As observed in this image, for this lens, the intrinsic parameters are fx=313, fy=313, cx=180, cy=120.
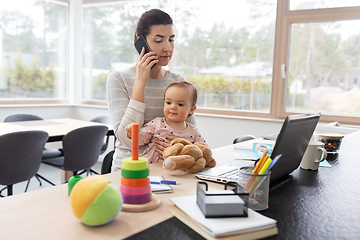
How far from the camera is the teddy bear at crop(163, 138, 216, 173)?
108cm

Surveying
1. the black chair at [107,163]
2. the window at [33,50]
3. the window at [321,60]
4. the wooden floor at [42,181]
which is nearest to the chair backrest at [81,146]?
the wooden floor at [42,181]

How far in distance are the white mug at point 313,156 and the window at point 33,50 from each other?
15.0 ft

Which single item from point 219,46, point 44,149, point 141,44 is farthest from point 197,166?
point 219,46

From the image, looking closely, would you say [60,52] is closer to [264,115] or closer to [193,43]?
[193,43]

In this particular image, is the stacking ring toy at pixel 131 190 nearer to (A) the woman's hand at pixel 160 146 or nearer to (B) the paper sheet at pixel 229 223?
(B) the paper sheet at pixel 229 223

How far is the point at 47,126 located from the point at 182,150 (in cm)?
255

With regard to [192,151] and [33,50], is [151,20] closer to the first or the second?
[192,151]

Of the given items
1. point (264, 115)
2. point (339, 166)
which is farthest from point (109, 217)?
point (264, 115)

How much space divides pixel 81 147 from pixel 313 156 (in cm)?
217

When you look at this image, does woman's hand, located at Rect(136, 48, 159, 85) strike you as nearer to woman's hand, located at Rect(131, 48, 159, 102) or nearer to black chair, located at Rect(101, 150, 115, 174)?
woman's hand, located at Rect(131, 48, 159, 102)

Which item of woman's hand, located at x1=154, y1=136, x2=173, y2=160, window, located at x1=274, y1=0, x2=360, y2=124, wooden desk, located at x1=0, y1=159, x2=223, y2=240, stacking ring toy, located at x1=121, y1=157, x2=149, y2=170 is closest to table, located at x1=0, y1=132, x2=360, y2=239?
wooden desk, located at x1=0, y1=159, x2=223, y2=240

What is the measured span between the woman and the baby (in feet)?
0.14

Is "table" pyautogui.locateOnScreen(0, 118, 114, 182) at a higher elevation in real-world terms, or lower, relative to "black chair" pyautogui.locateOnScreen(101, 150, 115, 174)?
lower

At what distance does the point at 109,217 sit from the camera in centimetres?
69
